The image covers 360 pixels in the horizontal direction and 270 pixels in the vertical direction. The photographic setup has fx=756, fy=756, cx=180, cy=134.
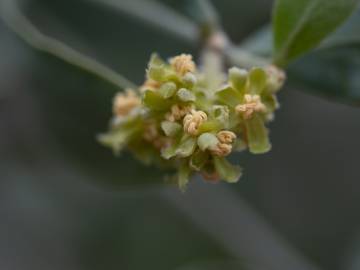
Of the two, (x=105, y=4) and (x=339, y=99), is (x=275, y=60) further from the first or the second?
(x=105, y=4)

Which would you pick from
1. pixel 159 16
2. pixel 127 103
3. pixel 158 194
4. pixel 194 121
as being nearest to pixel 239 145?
pixel 194 121

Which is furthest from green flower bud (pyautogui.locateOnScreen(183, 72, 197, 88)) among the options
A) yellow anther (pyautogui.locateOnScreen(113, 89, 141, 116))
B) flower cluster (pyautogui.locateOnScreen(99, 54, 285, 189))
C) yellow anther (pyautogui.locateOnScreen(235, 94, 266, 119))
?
yellow anther (pyautogui.locateOnScreen(113, 89, 141, 116))

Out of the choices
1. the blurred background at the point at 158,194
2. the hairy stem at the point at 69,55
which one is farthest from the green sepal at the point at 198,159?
the blurred background at the point at 158,194

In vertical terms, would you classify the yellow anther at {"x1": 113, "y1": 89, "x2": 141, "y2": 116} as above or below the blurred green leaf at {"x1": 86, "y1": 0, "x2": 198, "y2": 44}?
below

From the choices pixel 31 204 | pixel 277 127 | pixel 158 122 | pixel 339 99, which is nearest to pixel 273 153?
pixel 277 127

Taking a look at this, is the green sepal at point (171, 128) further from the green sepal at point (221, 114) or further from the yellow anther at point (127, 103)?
the yellow anther at point (127, 103)

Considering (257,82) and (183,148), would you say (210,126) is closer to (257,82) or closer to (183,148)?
(183,148)

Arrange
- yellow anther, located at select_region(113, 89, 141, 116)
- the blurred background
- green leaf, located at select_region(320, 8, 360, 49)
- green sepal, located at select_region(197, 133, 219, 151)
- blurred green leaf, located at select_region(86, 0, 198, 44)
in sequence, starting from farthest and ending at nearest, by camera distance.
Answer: the blurred background
blurred green leaf, located at select_region(86, 0, 198, 44)
green leaf, located at select_region(320, 8, 360, 49)
yellow anther, located at select_region(113, 89, 141, 116)
green sepal, located at select_region(197, 133, 219, 151)

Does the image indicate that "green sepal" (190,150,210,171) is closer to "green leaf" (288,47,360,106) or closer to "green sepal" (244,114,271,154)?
"green sepal" (244,114,271,154)

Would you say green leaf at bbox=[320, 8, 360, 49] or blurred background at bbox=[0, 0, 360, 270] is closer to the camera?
green leaf at bbox=[320, 8, 360, 49]
